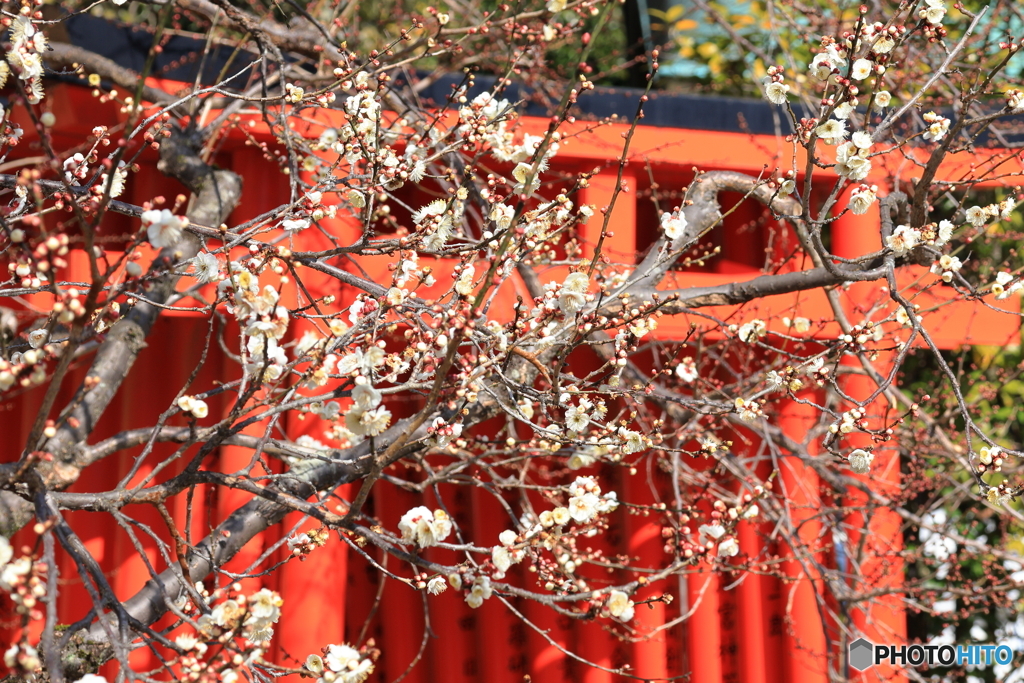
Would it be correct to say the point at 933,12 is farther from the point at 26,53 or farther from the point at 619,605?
the point at 26,53

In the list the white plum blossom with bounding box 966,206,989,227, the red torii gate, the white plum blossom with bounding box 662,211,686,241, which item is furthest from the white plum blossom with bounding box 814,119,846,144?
the red torii gate

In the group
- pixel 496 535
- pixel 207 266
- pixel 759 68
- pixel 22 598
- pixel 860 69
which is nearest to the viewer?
pixel 22 598

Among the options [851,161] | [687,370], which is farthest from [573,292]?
[687,370]

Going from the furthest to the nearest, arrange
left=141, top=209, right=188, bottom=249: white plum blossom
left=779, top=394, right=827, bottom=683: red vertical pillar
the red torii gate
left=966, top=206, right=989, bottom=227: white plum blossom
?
left=779, top=394, right=827, bottom=683: red vertical pillar
the red torii gate
left=966, top=206, right=989, bottom=227: white plum blossom
left=141, top=209, right=188, bottom=249: white plum blossom

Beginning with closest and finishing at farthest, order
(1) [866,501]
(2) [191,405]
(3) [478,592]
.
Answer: (2) [191,405]
(3) [478,592]
(1) [866,501]

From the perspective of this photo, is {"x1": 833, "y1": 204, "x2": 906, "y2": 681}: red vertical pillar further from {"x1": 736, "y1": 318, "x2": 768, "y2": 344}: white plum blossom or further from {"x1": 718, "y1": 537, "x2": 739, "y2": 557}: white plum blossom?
{"x1": 718, "y1": 537, "x2": 739, "y2": 557}: white plum blossom

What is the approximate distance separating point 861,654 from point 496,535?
5.63ft

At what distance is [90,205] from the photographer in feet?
6.71

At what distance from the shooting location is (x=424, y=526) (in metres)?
1.87

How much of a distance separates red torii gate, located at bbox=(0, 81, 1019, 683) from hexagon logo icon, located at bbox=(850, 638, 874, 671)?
0.21 feet

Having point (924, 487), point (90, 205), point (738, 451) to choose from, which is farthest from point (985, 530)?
point (90, 205)

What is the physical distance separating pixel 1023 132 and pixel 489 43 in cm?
281

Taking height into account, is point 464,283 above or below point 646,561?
above

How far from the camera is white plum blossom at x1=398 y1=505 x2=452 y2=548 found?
6.10 ft
